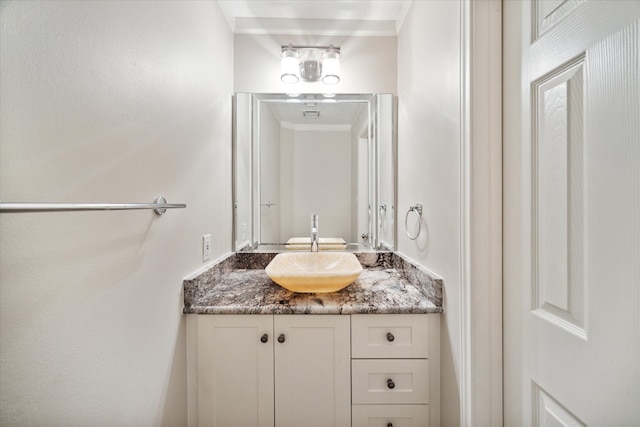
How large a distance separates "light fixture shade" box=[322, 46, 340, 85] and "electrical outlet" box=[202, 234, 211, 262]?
120cm

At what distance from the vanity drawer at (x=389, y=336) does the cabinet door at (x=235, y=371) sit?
36 centimetres

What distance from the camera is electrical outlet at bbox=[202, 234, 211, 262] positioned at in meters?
1.24

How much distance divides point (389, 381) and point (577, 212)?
2.92 ft

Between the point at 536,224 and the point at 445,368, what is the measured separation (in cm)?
68

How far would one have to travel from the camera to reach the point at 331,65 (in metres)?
1.64

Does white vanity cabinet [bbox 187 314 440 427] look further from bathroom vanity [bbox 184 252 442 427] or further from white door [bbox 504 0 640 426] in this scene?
white door [bbox 504 0 640 426]

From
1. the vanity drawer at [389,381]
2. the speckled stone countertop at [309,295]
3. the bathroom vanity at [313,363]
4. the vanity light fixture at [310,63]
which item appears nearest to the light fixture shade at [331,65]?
the vanity light fixture at [310,63]

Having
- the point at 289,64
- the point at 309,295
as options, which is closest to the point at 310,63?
the point at 289,64

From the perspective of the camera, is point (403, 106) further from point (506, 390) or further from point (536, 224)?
point (506, 390)

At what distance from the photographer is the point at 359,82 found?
169 centimetres

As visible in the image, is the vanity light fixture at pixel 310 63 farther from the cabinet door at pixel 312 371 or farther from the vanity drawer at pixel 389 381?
the vanity drawer at pixel 389 381

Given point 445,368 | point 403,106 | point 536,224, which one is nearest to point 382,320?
point 445,368

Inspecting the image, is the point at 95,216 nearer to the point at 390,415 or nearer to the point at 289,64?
the point at 390,415

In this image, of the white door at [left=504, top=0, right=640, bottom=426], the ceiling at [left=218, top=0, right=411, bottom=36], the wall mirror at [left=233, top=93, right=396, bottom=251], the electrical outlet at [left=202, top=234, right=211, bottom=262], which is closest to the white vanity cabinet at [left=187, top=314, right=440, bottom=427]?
the electrical outlet at [left=202, top=234, right=211, bottom=262]
